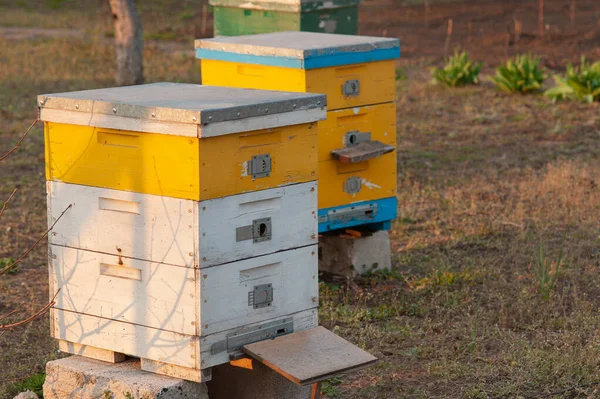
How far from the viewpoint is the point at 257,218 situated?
179 inches

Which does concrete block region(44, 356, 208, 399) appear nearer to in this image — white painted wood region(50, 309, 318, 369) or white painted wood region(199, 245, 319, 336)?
white painted wood region(50, 309, 318, 369)

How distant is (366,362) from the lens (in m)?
4.50

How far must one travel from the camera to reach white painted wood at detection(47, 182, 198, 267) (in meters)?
4.34

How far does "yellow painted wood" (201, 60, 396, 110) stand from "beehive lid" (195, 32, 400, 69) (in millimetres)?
42

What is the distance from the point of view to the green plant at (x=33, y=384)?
17.4 feet

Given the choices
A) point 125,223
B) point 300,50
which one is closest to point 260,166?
point 125,223

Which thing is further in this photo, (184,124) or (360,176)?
(360,176)

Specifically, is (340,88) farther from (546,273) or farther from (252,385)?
(252,385)

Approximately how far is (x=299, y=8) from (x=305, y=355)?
527cm

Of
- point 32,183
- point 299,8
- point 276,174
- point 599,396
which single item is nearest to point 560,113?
point 299,8

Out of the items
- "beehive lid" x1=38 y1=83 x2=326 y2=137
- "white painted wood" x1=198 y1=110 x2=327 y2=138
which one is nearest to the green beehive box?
"beehive lid" x1=38 y1=83 x2=326 y2=137

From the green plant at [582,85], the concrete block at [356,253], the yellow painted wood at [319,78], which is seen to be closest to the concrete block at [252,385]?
the yellow painted wood at [319,78]

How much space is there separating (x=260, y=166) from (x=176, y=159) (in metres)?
0.41

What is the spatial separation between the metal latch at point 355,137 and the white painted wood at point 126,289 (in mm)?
2614
